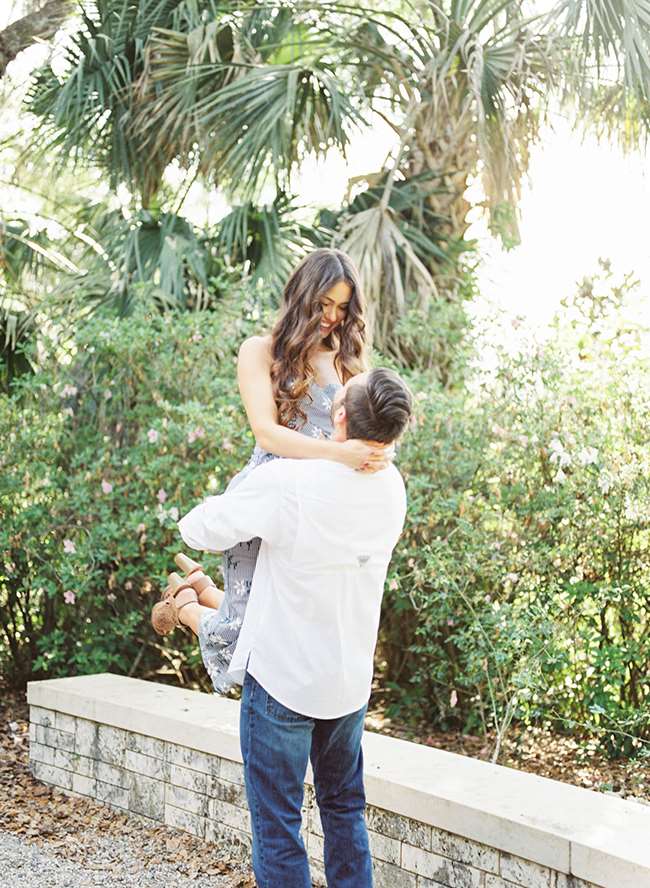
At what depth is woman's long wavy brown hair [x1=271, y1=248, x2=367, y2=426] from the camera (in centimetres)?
272

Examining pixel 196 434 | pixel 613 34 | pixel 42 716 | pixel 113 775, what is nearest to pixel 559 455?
pixel 196 434

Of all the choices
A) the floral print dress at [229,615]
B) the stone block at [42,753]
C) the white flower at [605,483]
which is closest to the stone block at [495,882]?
the floral print dress at [229,615]

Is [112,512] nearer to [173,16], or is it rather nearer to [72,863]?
[72,863]

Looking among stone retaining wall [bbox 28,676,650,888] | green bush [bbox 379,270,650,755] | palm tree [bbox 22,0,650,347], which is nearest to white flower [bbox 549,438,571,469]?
green bush [bbox 379,270,650,755]

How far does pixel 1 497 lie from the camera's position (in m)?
5.40

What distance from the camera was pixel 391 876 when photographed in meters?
3.10

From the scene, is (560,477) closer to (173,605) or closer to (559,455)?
(559,455)

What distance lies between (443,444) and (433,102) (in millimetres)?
3888

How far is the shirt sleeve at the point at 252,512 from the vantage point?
229 centimetres

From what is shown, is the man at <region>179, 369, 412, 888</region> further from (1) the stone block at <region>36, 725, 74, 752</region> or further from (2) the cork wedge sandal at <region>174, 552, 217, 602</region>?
(1) the stone block at <region>36, 725, 74, 752</region>

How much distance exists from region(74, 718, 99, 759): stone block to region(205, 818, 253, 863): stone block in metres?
0.70

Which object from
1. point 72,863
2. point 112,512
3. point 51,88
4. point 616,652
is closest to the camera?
point 72,863

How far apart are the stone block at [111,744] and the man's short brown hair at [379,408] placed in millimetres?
2245

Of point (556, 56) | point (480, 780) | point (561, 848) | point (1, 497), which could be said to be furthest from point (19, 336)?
point (561, 848)
